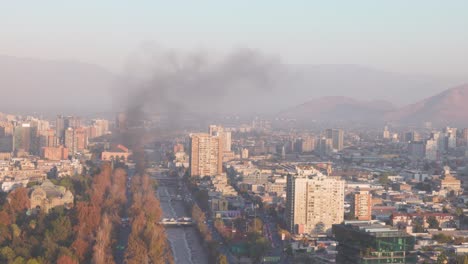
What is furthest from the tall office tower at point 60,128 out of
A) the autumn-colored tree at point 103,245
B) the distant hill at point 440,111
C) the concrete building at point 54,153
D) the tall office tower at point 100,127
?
the distant hill at point 440,111

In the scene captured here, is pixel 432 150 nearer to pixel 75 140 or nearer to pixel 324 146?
pixel 324 146

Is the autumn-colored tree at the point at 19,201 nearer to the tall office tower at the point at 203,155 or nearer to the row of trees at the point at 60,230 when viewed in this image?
the row of trees at the point at 60,230

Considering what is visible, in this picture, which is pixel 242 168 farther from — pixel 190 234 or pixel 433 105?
pixel 433 105

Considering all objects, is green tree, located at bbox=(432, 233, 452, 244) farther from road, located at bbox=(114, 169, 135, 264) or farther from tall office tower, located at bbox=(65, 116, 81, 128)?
tall office tower, located at bbox=(65, 116, 81, 128)

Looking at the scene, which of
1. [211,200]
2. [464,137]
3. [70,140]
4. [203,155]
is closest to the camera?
[211,200]

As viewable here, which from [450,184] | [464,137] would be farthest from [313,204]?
[464,137]
